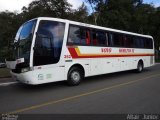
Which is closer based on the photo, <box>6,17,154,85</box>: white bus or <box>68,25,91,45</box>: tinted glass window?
<box>6,17,154,85</box>: white bus

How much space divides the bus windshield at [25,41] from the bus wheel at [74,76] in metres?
2.47

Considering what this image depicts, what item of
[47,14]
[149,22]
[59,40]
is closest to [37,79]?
[59,40]

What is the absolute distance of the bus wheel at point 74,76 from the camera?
1157 centimetres

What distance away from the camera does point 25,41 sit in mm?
10297

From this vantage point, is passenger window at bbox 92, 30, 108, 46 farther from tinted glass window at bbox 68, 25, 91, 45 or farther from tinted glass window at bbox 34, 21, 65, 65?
tinted glass window at bbox 34, 21, 65, 65

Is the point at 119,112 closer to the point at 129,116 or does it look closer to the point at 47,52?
the point at 129,116

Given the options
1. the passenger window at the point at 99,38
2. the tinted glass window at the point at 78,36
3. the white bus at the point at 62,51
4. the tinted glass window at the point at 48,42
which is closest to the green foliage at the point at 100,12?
the white bus at the point at 62,51

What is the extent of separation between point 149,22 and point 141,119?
1501 inches

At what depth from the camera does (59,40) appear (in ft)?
36.1

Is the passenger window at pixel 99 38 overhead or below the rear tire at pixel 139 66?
overhead

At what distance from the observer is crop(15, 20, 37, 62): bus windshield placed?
33.0 ft

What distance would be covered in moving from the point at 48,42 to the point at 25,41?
988 millimetres

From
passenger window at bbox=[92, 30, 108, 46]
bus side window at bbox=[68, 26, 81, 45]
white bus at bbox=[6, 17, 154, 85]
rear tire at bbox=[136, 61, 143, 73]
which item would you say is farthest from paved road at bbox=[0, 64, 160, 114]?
rear tire at bbox=[136, 61, 143, 73]

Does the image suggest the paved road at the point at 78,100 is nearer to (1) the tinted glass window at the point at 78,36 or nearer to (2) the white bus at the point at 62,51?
(2) the white bus at the point at 62,51
